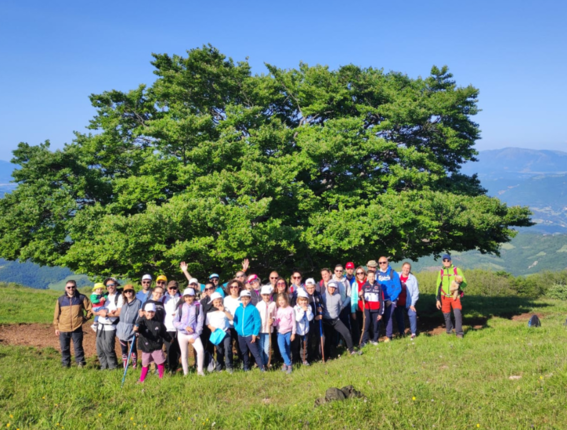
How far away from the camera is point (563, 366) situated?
703cm

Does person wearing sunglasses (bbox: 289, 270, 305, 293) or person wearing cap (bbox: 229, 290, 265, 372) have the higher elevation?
person wearing sunglasses (bbox: 289, 270, 305, 293)

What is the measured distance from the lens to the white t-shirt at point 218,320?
939 centimetres

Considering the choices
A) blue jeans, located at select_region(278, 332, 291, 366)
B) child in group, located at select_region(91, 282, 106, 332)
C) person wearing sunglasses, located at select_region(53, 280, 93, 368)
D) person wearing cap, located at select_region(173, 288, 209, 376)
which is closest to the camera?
person wearing cap, located at select_region(173, 288, 209, 376)

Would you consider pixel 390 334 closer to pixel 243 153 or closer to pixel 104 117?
pixel 243 153

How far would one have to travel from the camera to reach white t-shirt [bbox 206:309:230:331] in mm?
9391

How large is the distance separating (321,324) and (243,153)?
8.86 meters

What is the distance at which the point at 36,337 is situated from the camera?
→ 14.6m

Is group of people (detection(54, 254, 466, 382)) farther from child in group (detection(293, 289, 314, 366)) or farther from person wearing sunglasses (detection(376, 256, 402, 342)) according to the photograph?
person wearing sunglasses (detection(376, 256, 402, 342))

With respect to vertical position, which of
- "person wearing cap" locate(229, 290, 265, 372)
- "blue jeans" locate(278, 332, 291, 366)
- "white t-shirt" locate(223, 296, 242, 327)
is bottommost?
"blue jeans" locate(278, 332, 291, 366)

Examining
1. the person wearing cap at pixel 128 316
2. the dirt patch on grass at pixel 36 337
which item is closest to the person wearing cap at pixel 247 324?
the person wearing cap at pixel 128 316

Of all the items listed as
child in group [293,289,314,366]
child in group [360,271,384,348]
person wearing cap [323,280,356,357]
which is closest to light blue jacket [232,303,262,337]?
child in group [293,289,314,366]

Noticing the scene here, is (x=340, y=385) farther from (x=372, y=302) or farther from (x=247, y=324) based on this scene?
(x=372, y=302)

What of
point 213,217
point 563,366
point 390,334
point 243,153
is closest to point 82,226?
point 213,217

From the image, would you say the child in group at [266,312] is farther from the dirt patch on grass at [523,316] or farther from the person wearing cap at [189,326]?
the dirt patch on grass at [523,316]
